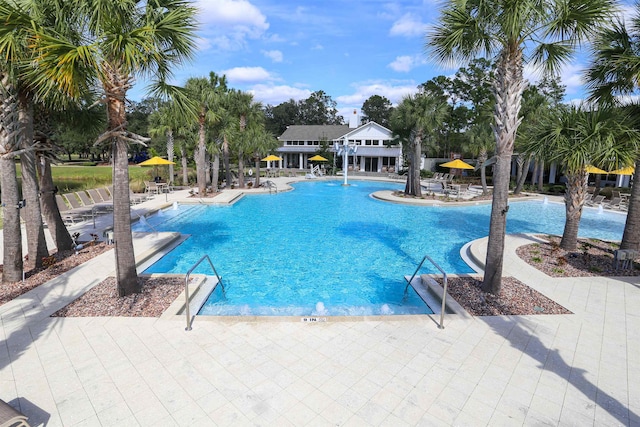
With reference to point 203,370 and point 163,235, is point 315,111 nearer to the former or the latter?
point 163,235

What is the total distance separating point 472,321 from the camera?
6.60 metres

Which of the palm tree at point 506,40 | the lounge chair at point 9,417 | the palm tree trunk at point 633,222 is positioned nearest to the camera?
the lounge chair at point 9,417

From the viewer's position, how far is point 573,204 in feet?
36.5

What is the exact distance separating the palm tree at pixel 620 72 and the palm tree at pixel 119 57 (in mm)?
10548

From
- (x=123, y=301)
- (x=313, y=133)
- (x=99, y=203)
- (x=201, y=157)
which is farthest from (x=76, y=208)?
(x=313, y=133)

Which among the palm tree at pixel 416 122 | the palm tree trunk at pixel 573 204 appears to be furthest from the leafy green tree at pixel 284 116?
the palm tree trunk at pixel 573 204

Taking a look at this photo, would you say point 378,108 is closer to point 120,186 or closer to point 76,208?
point 76,208

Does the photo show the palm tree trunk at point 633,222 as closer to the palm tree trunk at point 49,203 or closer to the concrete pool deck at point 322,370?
the concrete pool deck at point 322,370

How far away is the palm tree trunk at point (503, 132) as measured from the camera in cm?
717

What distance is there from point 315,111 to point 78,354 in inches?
3574

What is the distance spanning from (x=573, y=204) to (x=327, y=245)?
27.7 ft

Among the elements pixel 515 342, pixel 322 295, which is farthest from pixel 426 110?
pixel 515 342

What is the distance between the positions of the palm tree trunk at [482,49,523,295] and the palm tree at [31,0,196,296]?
260 inches

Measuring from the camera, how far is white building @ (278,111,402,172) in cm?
4719
